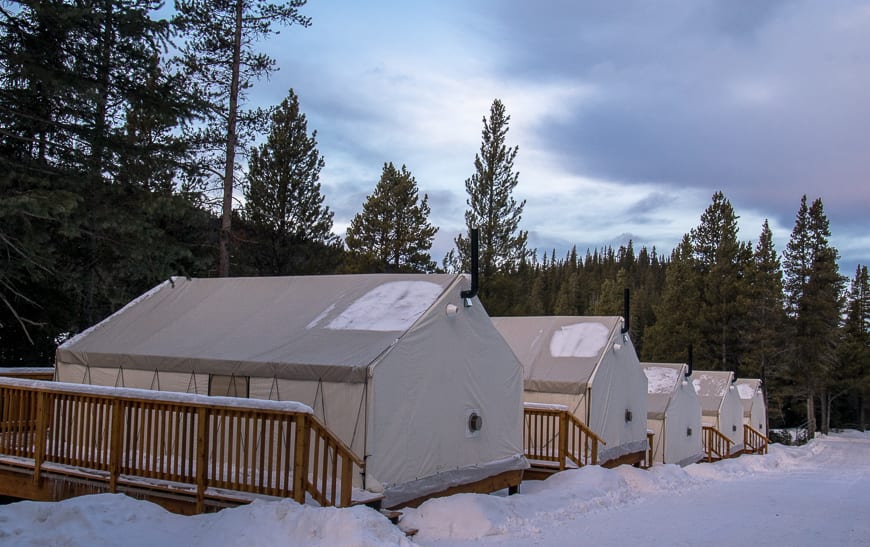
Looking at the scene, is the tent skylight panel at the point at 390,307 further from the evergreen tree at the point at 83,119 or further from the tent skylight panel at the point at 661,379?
the tent skylight panel at the point at 661,379

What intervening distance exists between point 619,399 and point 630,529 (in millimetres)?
8969

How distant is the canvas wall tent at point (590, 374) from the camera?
1599cm

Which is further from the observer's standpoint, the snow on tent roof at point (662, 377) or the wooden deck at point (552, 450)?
the snow on tent roof at point (662, 377)

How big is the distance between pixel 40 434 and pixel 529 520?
6046 mm

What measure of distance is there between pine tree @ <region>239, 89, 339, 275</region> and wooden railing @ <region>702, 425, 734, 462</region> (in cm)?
1445

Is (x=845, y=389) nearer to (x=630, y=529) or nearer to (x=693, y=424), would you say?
(x=693, y=424)

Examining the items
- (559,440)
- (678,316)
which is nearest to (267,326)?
(559,440)

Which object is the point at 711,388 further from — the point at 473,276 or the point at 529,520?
the point at 529,520

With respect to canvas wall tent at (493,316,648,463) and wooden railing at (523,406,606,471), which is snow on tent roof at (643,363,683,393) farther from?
wooden railing at (523,406,606,471)

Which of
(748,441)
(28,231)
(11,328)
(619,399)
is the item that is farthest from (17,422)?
(748,441)

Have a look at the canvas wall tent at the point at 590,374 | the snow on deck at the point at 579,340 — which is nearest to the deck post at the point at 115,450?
the canvas wall tent at the point at 590,374

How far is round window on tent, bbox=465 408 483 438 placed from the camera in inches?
413

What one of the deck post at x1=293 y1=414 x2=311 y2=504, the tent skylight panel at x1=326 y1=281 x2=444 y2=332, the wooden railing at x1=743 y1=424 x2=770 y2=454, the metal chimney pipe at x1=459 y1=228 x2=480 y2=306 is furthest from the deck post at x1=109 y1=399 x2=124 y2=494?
the wooden railing at x1=743 y1=424 x2=770 y2=454

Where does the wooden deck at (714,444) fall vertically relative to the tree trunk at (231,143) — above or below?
below
